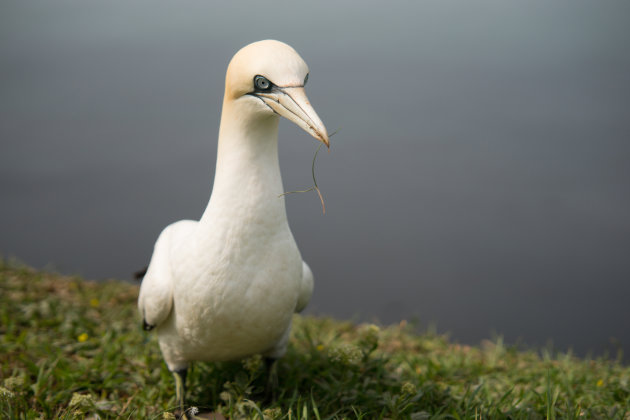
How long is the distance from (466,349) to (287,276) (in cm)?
319

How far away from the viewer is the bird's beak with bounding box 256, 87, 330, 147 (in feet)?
7.18

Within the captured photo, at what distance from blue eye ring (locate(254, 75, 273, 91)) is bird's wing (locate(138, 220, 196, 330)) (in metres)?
0.96

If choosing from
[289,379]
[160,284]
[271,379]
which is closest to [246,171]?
[160,284]

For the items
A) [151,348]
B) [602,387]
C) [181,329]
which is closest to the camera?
[181,329]

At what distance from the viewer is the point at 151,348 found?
4.09 m

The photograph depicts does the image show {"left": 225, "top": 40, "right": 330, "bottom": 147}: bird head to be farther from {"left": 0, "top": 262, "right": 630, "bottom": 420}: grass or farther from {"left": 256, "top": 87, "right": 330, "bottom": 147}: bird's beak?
{"left": 0, "top": 262, "right": 630, "bottom": 420}: grass

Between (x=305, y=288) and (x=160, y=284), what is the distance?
0.80 m

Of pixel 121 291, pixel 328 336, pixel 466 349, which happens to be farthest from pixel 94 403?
pixel 466 349

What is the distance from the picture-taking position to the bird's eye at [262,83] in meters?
2.33

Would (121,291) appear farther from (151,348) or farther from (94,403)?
(94,403)

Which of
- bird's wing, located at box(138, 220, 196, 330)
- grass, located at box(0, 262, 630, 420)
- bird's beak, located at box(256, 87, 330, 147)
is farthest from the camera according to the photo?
grass, located at box(0, 262, 630, 420)

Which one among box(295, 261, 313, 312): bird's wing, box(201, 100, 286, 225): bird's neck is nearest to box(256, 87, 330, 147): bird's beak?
box(201, 100, 286, 225): bird's neck

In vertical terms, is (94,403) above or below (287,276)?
below

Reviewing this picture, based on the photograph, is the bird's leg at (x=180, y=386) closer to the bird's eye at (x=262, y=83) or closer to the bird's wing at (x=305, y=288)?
the bird's wing at (x=305, y=288)
